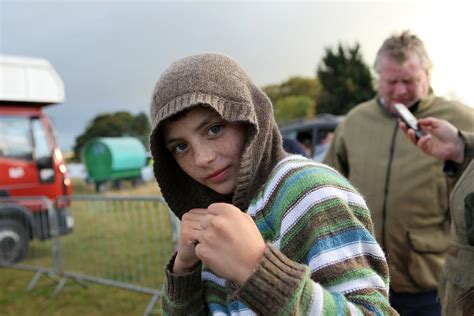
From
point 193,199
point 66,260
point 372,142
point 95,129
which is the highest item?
point 193,199

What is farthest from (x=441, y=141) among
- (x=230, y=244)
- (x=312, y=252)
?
(x=230, y=244)

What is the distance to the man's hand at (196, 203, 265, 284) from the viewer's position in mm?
845

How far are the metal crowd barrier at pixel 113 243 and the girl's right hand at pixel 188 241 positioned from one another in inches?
123

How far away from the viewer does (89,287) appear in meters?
6.27

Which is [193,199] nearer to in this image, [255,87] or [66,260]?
[255,87]

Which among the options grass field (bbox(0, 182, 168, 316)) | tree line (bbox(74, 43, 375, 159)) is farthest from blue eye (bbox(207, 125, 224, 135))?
tree line (bbox(74, 43, 375, 159))

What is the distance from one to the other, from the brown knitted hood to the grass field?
395 cm

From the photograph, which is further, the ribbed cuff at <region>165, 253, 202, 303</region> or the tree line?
the tree line

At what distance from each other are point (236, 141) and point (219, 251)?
0.37 m

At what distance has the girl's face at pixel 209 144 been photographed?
1129mm

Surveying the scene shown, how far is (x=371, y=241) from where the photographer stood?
3.11 feet

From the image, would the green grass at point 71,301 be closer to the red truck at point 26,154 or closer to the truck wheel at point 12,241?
the truck wheel at point 12,241

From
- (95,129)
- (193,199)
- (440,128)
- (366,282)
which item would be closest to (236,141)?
(193,199)

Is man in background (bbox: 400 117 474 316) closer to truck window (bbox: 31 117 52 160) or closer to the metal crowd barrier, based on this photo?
the metal crowd barrier
